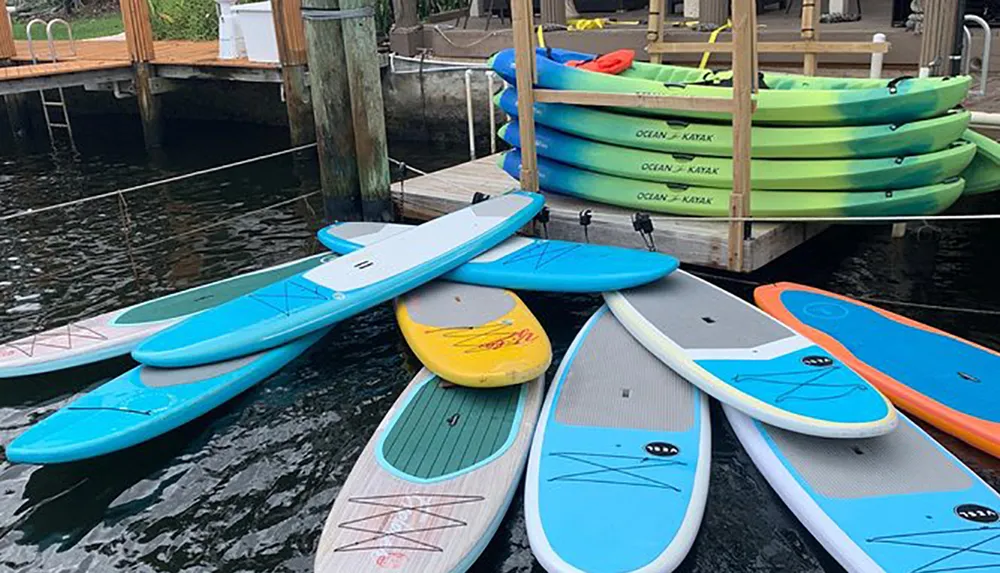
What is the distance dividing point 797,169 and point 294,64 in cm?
725

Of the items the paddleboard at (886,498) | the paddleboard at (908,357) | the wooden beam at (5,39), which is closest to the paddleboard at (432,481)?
the paddleboard at (886,498)

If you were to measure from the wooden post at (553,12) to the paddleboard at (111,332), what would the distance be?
651 cm

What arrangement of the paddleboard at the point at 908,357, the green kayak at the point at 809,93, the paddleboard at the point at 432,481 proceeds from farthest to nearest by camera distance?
the green kayak at the point at 809,93 → the paddleboard at the point at 908,357 → the paddleboard at the point at 432,481

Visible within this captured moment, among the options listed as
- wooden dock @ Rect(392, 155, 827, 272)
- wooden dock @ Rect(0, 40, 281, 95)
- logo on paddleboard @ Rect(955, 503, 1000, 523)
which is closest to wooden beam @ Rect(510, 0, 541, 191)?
wooden dock @ Rect(392, 155, 827, 272)

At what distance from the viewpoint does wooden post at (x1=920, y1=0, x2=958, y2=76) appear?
24.6ft

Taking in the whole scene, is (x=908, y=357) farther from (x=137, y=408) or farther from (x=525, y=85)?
(x=137, y=408)

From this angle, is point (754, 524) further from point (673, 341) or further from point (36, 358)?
point (36, 358)

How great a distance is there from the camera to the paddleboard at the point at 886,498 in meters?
3.66

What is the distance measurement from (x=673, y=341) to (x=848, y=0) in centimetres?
878

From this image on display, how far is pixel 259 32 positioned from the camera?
12461 mm

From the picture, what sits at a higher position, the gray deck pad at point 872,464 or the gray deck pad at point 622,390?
the gray deck pad at point 622,390

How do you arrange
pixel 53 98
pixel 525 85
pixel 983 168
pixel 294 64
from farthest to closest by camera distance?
pixel 53 98 < pixel 294 64 < pixel 525 85 < pixel 983 168

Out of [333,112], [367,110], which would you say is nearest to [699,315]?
[367,110]

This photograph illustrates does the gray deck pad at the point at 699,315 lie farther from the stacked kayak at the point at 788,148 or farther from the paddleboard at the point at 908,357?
the stacked kayak at the point at 788,148
